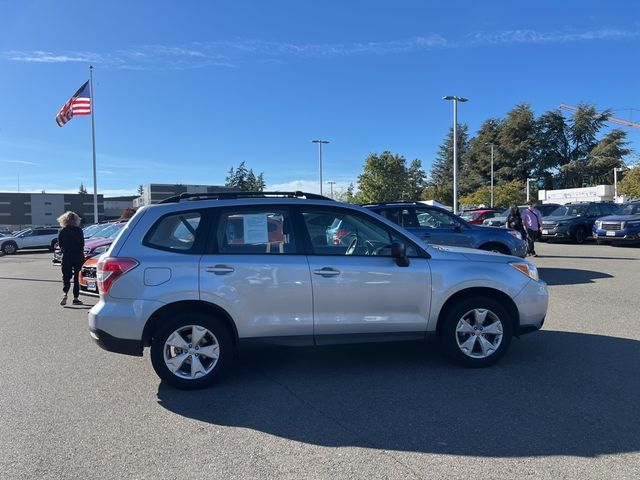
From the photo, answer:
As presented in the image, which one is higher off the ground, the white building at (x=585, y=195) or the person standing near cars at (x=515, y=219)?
the white building at (x=585, y=195)

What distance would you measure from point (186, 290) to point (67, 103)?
93.9 ft

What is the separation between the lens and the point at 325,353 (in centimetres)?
596

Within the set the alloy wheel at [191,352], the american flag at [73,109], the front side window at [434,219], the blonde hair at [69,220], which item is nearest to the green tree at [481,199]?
the american flag at [73,109]

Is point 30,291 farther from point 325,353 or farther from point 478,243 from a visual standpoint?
point 478,243

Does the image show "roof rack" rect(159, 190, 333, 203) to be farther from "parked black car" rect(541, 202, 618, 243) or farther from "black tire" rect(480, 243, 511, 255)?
"parked black car" rect(541, 202, 618, 243)

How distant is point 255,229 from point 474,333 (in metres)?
2.44

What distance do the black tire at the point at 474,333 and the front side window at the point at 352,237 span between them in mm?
748

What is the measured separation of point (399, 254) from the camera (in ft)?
16.1

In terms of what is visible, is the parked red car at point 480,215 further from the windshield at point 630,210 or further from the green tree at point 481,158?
the green tree at point 481,158

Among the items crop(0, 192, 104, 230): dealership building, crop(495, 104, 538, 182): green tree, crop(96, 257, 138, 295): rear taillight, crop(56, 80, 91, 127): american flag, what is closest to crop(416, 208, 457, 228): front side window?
crop(96, 257, 138, 295): rear taillight

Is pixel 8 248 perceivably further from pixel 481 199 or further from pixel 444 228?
pixel 481 199

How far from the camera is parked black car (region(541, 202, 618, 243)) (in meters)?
21.5

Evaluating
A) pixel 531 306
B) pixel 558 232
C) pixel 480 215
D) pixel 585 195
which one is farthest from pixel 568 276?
pixel 585 195

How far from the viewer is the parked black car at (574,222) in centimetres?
2152
